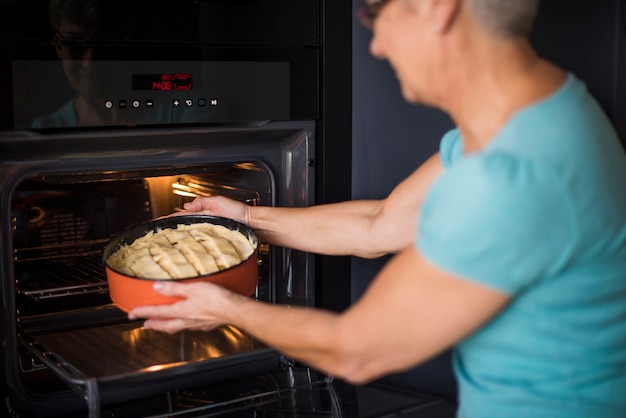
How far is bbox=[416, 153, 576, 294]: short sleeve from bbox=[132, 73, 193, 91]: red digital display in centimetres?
70

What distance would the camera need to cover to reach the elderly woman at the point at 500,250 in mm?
1085

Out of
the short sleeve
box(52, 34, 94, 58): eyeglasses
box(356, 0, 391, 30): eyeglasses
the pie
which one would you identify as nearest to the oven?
box(52, 34, 94, 58): eyeglasses

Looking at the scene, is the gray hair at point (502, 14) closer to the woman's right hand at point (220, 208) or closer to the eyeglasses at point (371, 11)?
the eyeglasses at point (371, 11)

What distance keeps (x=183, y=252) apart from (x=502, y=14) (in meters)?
0.72

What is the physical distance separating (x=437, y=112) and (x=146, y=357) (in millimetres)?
768

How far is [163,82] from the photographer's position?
1.63m

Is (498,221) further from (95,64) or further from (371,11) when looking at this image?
(95,64)

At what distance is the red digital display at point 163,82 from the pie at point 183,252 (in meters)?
0.27

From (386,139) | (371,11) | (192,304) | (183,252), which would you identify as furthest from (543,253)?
(386,139)

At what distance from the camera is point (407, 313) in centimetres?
113

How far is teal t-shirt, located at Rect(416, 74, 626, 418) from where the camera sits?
1073 mm

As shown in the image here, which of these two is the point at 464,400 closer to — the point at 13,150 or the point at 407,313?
the point at 407,313

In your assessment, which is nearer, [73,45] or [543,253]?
[543,253]

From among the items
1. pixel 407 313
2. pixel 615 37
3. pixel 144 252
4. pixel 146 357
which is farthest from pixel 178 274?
pixel 615 37
